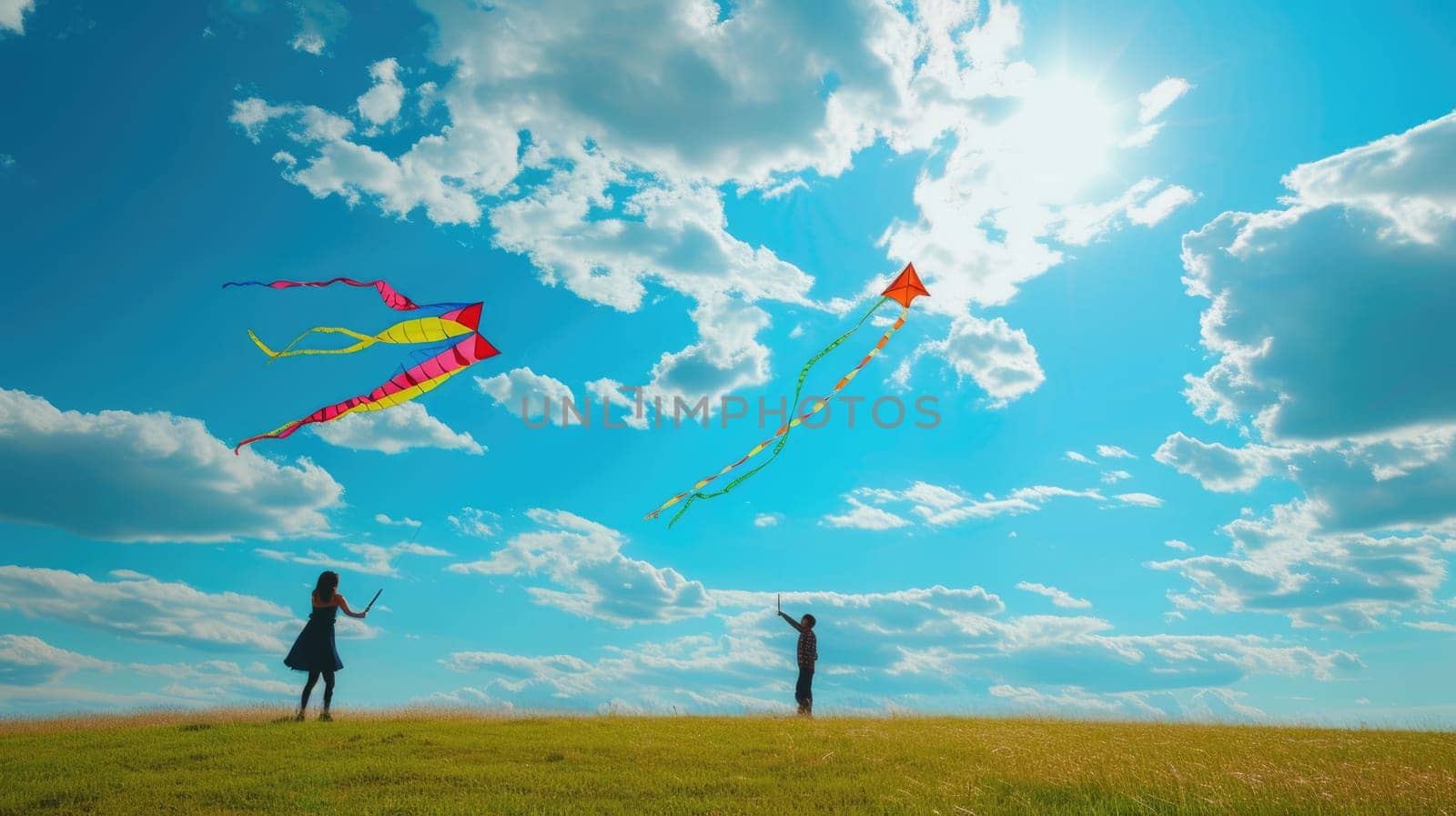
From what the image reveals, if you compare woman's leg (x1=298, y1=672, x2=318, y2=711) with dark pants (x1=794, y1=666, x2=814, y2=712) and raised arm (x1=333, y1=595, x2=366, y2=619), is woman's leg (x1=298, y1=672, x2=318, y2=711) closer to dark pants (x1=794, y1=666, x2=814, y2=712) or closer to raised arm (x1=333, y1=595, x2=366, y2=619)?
raised arm (x1=333, y1=595, x2=366, y2=619)

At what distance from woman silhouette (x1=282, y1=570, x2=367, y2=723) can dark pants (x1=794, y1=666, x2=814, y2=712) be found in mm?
11202

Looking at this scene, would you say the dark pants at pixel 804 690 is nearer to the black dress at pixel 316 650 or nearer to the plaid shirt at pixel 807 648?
the plaid shirt at pixel 807 648

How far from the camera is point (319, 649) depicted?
64.9ft

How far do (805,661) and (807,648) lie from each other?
1.17 ft

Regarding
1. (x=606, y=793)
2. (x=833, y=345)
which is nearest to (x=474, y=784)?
(x=606, y=793)

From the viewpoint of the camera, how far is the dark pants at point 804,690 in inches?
912

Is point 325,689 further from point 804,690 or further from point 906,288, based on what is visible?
point 906,288

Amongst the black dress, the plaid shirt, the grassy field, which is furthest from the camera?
the plaid shirt

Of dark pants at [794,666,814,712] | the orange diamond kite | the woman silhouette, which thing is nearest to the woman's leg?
the woman silhouette

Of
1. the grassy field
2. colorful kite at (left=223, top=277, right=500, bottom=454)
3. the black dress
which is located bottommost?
the grassy field

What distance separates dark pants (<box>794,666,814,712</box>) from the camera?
23.2 meters

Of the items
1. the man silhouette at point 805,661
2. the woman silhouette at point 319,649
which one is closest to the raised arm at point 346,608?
the woman silhouette at point 319,649

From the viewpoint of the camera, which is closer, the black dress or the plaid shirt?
the black dress

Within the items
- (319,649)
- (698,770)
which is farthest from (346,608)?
(698,770)
